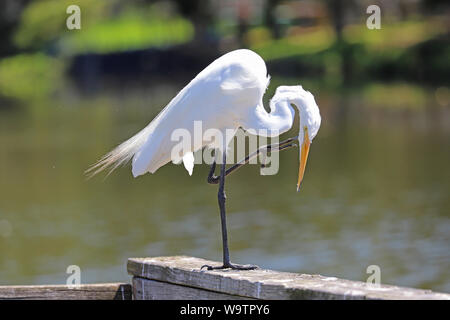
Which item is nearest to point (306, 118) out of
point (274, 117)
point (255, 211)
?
point (274, 117)

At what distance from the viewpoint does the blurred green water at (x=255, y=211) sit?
1052 centimetres

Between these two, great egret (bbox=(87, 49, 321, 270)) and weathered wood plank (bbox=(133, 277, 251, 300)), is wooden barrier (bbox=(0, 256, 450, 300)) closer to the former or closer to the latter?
weathered wood plank (bbox=(133, 277, 251, 300))

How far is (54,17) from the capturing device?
55062mm

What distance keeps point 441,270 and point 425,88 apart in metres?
23.0

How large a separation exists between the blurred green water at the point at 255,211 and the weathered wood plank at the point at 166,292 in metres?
6.16

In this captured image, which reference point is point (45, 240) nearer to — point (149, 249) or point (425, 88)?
point (149, 249)

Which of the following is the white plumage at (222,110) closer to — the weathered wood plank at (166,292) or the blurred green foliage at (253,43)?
the weathered wood plank at (166,292)

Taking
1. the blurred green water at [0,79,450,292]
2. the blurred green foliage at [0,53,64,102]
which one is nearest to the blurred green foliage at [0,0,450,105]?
the blurred green foliage at [0,53,64,102]

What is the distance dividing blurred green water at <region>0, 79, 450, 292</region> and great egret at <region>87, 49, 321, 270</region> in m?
5.12

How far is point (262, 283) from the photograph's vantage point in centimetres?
299

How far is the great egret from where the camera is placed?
4359 mm

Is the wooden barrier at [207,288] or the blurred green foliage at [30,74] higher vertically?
the blurred green foliage at [30,74]

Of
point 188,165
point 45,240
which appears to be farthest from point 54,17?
point 188,165

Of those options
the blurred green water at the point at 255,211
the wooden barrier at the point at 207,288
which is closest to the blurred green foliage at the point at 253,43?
the blurred green water at the point at 255,211
